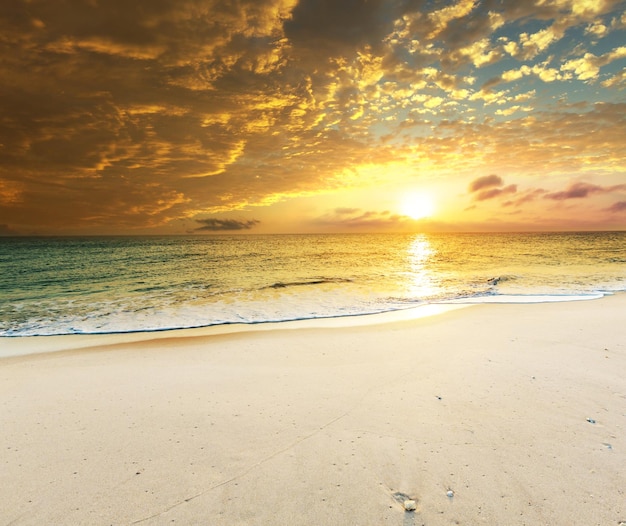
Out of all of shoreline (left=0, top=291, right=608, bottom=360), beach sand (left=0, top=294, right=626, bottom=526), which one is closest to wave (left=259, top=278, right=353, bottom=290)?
shoreline (left=0, top=291, right=608, bottom=360)

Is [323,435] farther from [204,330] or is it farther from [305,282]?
[305,282]

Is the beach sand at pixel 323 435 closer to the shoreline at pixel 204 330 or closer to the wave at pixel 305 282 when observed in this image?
the shoreline at pixel 204 330

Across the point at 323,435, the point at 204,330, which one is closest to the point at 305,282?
the point at 204,330

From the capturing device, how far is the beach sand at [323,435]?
3.69 meters

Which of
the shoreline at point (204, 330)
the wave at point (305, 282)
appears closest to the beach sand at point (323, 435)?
the shoreline at point (204, 330)

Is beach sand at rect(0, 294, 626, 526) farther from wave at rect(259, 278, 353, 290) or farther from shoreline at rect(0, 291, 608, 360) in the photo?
wave at rect(259, 278, 353, 290)

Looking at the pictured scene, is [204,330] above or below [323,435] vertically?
below

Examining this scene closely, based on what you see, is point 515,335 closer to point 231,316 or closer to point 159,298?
point 231,316

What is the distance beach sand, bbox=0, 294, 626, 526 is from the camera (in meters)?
3.69

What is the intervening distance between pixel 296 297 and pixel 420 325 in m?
8.50

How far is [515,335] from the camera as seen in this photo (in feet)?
32.4

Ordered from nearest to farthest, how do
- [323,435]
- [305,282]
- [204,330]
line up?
[323,435] → [204,330] → [305,282]

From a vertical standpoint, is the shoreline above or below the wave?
above

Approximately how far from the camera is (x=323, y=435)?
4.96 meters
